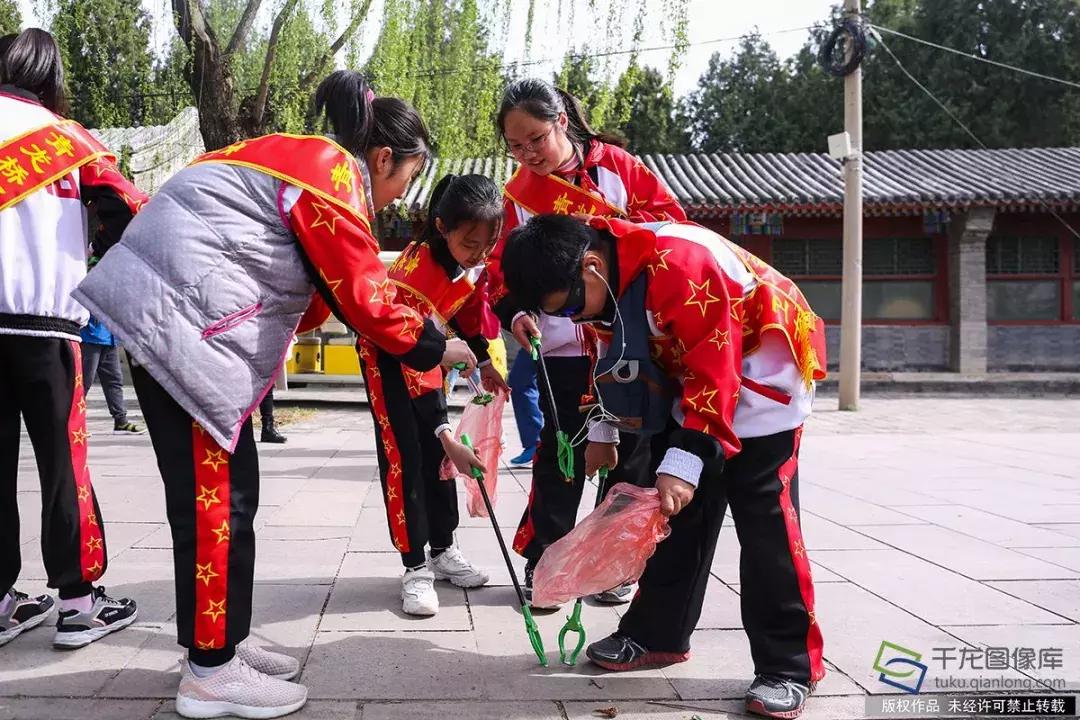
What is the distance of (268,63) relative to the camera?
8.80 metres

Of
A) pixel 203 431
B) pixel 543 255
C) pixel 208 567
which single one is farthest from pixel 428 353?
pixel 208 567

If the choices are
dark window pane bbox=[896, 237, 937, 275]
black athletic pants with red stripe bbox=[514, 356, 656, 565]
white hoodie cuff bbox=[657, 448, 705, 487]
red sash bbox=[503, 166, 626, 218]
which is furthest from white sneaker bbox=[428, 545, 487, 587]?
dark window pane bbox=[896, 237, 937, 275]

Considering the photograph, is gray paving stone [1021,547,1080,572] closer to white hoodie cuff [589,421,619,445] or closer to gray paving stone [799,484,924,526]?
gray paving stone [799,484,924,526]

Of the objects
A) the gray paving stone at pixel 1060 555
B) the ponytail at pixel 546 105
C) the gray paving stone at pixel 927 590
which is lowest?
the gray paving stone at pixel 1060 555

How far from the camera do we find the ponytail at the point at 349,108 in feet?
7.77

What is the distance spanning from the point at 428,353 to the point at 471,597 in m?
1.28

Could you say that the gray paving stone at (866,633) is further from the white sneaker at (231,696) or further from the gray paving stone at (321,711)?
the white sneaker at (231,696)

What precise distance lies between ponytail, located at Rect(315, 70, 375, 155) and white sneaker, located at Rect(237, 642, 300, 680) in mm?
1336

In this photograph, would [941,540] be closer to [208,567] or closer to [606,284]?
[606,284]

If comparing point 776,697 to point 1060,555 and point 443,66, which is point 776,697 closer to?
point 1060,555

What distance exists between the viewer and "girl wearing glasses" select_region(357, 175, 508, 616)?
122 inches

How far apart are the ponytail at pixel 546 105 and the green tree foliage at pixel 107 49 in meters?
6.81

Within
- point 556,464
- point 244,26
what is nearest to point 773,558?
point 556,464

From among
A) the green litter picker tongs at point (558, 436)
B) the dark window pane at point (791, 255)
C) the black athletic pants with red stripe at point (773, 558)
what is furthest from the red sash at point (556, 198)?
the dark window pane at point (791, 255)
